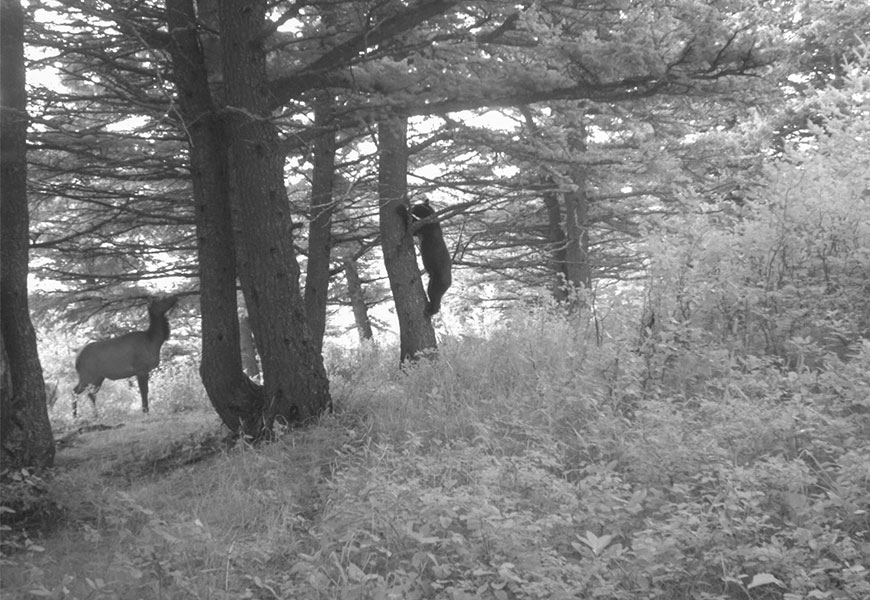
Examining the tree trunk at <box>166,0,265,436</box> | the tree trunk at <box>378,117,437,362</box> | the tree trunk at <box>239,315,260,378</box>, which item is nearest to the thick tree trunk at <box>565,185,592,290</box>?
the tree trunk at <box>378,117,437,362</box>

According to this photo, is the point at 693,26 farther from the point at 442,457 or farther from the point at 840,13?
the point at 840,13

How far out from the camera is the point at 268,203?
28.7 ft

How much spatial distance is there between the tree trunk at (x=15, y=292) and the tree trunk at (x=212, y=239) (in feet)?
6.02

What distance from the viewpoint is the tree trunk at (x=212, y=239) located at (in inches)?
368

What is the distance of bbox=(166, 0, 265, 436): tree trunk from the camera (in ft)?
30.7

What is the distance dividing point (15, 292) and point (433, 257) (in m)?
5.78

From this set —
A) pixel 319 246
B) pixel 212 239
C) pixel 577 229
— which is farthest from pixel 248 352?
pixel 212 239

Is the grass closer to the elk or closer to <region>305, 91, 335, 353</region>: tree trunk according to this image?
<region>305, 91, 335, 353</region>: tree trunk

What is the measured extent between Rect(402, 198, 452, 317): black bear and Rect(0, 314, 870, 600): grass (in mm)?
3854

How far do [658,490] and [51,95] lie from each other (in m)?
7.23

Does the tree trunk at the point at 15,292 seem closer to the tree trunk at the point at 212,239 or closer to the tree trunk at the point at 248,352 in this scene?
the tree trunk at the point at 212,239

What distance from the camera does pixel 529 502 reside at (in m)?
4.88

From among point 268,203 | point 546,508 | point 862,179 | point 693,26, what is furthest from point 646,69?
point 546,508

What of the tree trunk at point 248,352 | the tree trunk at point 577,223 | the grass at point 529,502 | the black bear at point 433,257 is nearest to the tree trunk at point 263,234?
the grass at point 529,502
